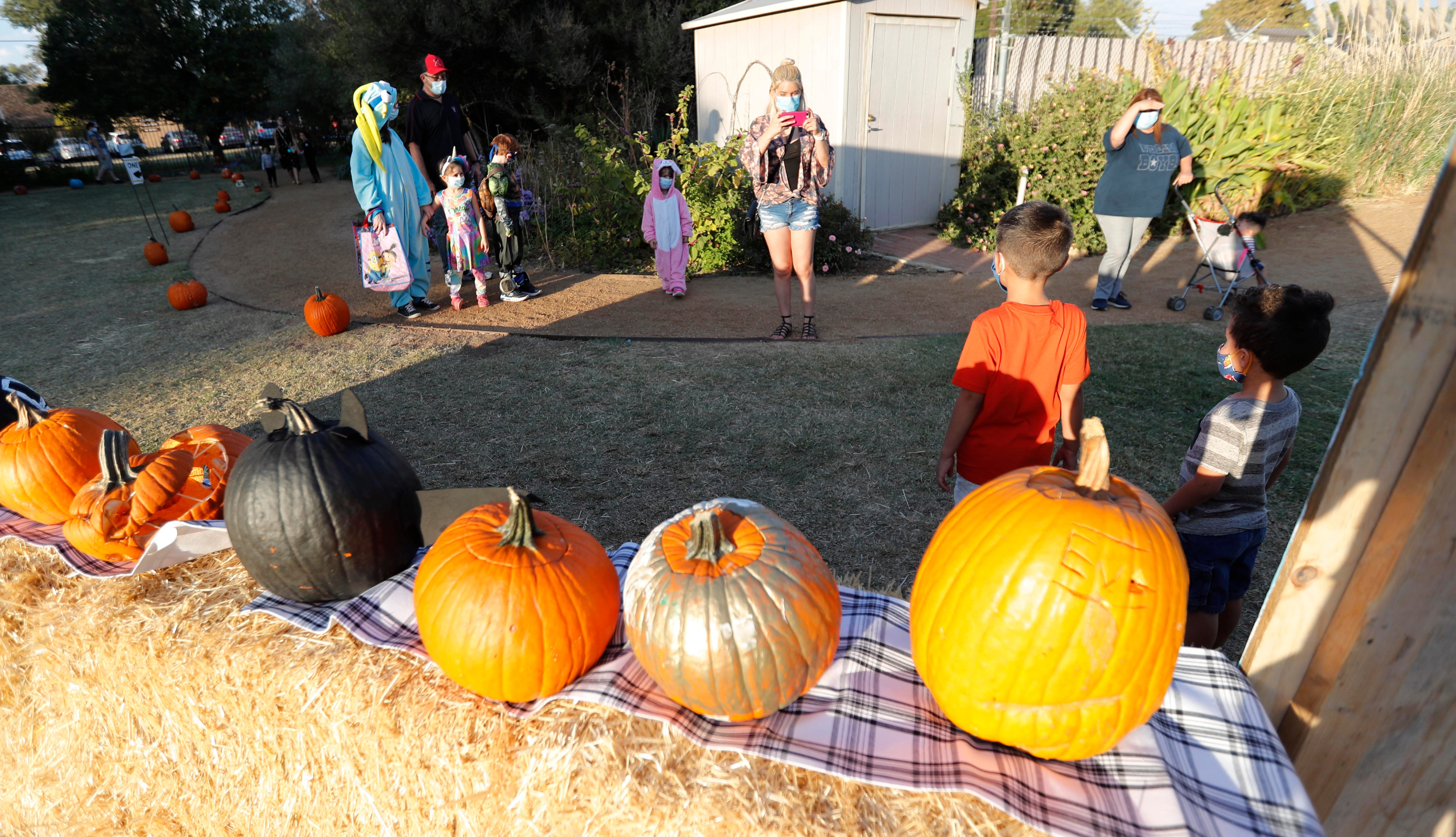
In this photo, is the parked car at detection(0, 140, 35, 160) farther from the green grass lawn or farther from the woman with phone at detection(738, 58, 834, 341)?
the woman with phone at detection(738, 58, 834, 341)

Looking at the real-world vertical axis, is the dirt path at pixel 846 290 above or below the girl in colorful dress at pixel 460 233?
below

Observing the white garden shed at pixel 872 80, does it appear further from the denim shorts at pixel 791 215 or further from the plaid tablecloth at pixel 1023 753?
the plaid tablecloth at pixel 1023 753

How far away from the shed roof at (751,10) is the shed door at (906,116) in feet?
3.49

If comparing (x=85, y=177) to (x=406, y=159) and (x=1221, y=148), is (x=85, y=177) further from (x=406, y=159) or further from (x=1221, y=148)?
(x=1221, y=148)

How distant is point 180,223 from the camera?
13.9 metres

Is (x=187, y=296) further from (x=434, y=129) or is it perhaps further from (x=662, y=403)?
(x=662, y=403)

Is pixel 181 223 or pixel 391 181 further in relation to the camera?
pixel 181 223

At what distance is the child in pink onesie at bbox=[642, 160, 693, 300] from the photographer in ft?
26.5

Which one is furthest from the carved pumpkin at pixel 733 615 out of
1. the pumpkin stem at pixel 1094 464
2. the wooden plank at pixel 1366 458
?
the wooden plank at pixel 1366 458

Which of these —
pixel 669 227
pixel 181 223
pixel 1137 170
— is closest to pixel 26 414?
pixel 669 227

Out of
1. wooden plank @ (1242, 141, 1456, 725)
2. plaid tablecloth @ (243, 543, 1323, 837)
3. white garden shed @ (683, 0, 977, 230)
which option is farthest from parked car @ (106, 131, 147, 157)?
wooden plank @ (1242, 141, 1456, 725)

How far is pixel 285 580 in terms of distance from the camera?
189 centimetres

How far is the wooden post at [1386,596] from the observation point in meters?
1.34

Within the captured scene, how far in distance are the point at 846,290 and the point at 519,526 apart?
7689 millimetres
